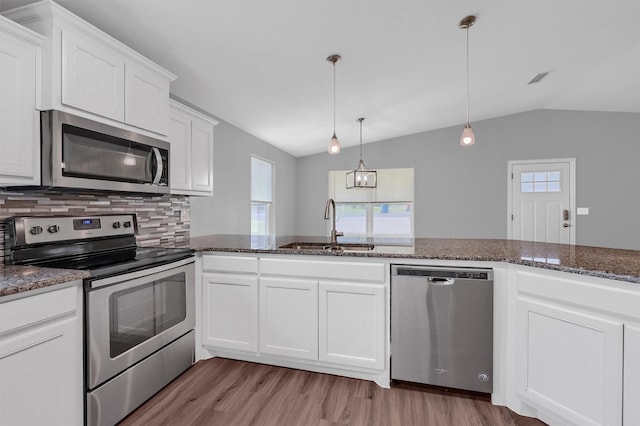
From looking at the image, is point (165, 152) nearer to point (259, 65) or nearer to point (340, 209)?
point (259, 65)

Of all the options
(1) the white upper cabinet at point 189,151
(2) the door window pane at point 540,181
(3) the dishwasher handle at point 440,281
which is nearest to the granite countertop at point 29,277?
(1) the white upper cabinet at point 189,151

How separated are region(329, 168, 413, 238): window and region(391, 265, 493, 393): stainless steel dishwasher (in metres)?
3.99

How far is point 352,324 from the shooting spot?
2.06m

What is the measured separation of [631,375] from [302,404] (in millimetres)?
1530

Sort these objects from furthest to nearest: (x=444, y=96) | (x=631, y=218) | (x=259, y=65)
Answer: (x=631, y=218), (x=444, y=96), (x=259, y=65)

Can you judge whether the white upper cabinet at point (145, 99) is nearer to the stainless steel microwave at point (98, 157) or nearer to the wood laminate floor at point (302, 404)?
the stainless steel microwave at point (98, 157)

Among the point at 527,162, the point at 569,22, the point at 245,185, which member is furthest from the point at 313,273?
the point at 527,162

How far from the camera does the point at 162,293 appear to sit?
77.7 inches

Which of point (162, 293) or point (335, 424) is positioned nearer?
point (335, 424)

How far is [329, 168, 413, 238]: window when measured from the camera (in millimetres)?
5863

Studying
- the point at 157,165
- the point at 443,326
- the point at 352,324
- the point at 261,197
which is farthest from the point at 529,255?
the point at 261,197

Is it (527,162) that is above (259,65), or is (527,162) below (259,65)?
below

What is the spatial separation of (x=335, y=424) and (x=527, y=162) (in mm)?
5237

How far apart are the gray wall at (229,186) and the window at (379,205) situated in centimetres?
181
